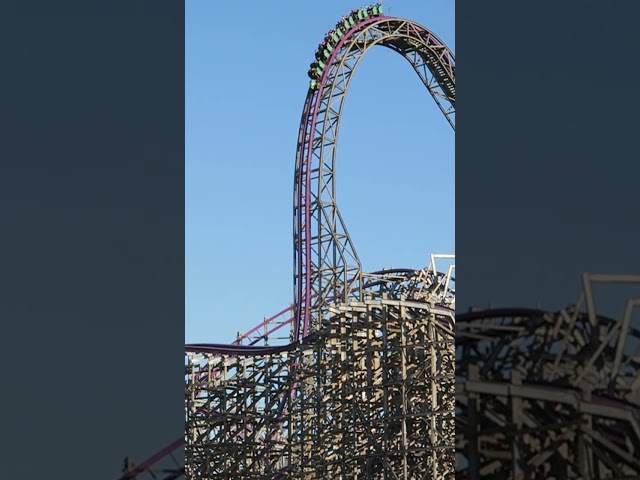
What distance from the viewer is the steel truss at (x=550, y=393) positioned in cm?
376

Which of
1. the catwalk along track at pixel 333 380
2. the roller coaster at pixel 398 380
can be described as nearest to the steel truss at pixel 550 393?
the roller coaster at pixel 398 380

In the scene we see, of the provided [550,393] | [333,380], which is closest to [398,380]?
[333,380]

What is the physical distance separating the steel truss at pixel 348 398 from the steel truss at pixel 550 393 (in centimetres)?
752

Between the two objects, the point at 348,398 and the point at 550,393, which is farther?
the point at 348,398

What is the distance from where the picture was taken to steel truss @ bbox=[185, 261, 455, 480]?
12398 millimetres

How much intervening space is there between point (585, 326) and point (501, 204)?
1.60ft

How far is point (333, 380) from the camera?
1376 cm

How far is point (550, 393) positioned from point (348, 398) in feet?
33.9

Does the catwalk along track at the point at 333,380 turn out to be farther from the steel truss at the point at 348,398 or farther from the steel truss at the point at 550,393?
the steel truss at the point at 550,393

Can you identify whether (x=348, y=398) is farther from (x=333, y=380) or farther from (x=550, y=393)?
(x=550, y=393)
